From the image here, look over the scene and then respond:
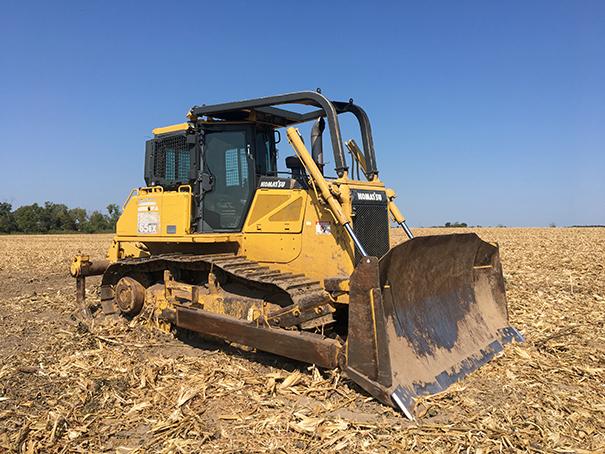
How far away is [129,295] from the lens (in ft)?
23.9

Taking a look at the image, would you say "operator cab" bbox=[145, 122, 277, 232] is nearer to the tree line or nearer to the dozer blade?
the dozer blade

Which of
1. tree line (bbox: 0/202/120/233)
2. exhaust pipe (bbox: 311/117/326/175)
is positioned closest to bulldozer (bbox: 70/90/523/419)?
exhaust pipe (bbox: 311/117/326/175)

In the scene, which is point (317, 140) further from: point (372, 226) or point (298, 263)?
point (298, 263)

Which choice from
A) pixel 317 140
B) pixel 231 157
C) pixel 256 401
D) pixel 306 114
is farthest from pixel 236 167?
pixel 256 401

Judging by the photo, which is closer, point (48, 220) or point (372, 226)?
point (372, 226)

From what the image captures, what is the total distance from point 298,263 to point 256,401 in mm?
1937

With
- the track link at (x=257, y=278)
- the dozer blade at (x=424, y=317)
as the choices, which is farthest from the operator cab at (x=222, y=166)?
the dozer blade at (x=424, y=317)

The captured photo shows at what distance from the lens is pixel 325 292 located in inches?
204

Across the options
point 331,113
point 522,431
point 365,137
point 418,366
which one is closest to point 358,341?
point 418,366

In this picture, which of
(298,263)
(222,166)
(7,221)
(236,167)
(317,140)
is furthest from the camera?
(7,221)

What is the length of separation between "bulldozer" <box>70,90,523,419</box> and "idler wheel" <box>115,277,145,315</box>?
30mm

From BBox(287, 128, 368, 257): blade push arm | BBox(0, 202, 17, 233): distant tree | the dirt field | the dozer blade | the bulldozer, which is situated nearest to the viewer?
the dirt field

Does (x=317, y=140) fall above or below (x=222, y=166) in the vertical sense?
above

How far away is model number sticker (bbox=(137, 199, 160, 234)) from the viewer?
7445 millimetres
